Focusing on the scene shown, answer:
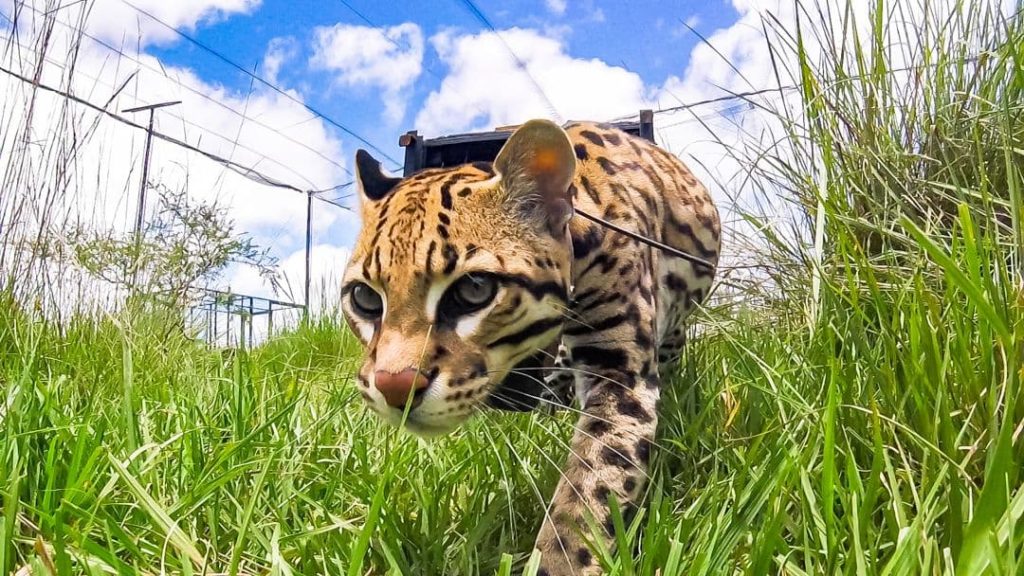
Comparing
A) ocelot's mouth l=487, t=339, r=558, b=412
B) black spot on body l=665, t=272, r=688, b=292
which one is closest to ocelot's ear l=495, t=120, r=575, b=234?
ocelot's mouth l=487, t=339, r=558, b=412

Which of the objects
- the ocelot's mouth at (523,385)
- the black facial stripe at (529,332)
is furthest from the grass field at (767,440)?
the black facial stripe at (529,332)

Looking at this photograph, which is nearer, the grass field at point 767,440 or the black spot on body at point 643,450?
the grass field at point 767,440

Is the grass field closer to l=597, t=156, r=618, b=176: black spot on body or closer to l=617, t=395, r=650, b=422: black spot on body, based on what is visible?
l=617, t=395, r=650, b=422: black spot on body

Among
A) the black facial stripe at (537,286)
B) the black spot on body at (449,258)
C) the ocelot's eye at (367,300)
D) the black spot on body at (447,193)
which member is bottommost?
the ocelot's eye at (367,300)

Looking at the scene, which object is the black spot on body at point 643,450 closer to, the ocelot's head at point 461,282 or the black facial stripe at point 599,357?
the black facial stripe at point 599,357

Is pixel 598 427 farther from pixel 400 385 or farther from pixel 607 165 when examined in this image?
pixel 607 165

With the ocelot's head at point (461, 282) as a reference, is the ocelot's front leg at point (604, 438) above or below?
below

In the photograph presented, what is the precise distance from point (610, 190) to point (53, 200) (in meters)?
2.43

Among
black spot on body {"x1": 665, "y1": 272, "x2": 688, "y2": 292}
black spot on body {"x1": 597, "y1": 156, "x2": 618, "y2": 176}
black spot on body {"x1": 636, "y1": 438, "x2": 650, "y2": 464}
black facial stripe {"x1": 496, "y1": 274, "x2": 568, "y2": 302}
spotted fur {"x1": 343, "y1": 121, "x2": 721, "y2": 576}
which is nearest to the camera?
spotted fur {"x1": 343, "y1": 121, "x2": 721, "y2": 576}

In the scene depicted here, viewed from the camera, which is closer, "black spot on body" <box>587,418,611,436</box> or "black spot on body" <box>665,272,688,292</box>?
"black spot on body" <box>587,418,611,436</box>

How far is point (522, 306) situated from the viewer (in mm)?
1678

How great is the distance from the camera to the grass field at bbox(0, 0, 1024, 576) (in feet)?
4.47

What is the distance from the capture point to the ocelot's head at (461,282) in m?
1.47

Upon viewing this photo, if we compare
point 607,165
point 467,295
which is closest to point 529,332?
point 467,295
